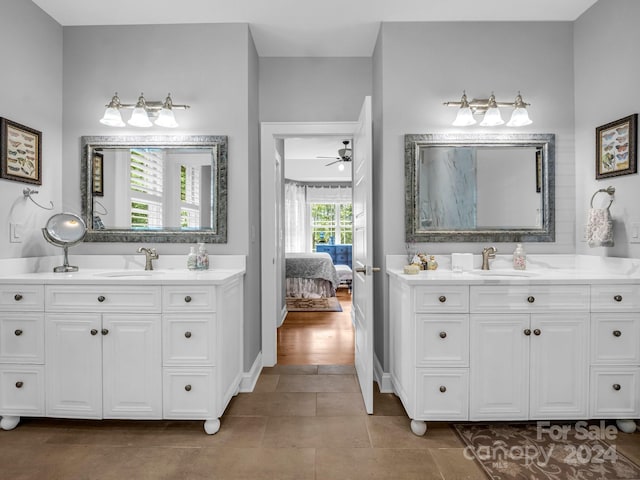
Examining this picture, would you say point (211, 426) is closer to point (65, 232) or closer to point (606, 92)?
point (65, 232)

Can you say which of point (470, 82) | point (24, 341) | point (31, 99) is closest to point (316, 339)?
point (24, 341)

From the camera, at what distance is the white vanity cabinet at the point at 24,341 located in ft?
7.17

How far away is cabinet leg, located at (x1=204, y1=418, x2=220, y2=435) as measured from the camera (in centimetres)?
219

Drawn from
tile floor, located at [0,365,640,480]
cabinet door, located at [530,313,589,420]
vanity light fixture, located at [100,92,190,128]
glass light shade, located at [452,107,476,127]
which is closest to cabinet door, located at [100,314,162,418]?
tile floor, located at [0,365,640,480]

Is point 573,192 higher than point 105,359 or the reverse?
higher

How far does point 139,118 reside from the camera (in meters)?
2.64

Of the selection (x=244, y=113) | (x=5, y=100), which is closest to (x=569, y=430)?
(x=244, y=113)

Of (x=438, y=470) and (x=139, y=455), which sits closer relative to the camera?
(x=438, y=470)

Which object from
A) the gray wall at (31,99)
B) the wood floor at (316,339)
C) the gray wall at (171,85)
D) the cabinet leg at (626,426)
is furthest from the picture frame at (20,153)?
the cabinet leg at (626,426)

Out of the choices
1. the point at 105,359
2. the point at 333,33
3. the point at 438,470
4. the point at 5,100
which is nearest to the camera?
the point at 438,470

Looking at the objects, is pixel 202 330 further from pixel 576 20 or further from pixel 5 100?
pixel 576 20

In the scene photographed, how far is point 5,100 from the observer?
235 centimetres

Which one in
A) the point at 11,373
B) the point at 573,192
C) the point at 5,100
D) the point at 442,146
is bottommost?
the point at 11,373

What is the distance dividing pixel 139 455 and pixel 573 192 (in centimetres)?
321
